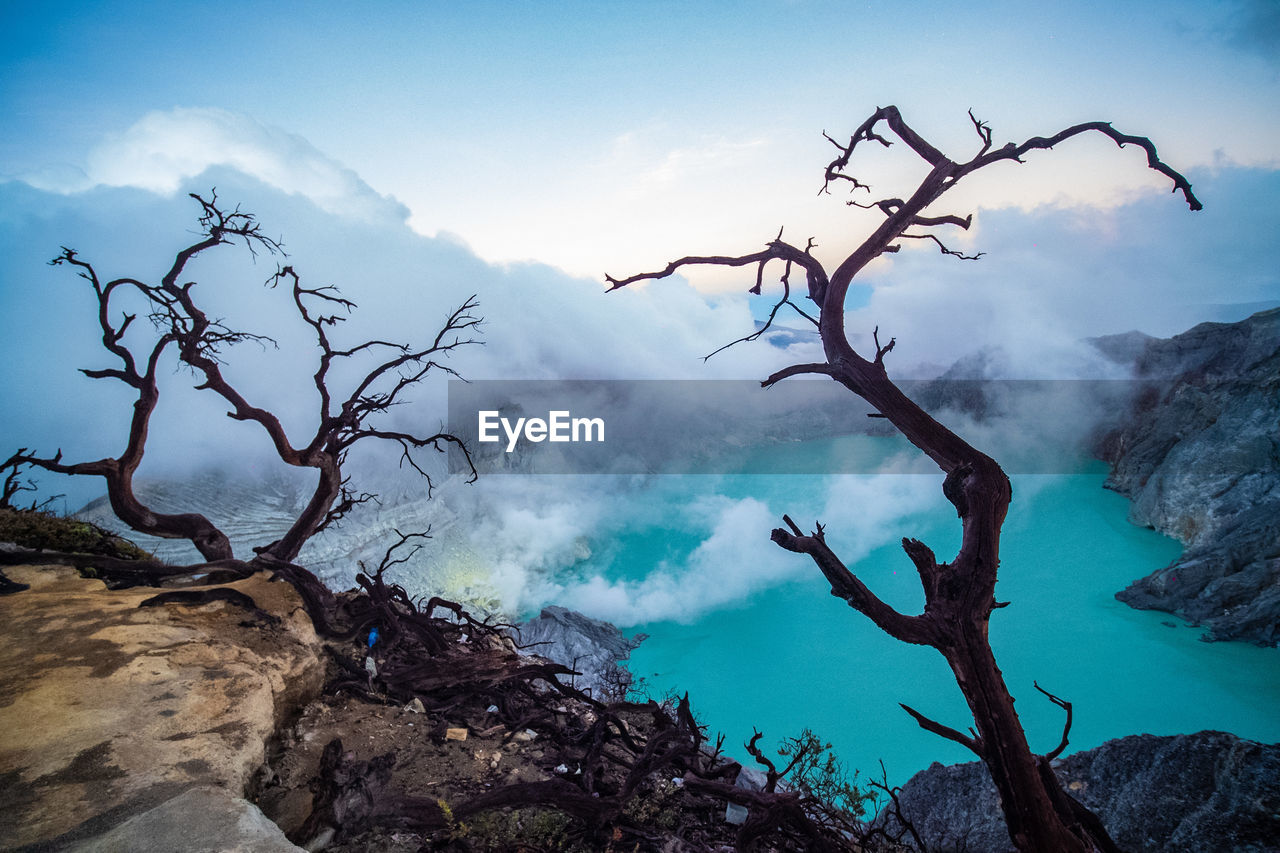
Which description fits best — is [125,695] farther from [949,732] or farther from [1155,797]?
[1155,797]

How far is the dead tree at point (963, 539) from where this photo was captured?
346cm

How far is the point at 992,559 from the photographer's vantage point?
3.84m

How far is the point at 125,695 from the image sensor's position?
3758 mm

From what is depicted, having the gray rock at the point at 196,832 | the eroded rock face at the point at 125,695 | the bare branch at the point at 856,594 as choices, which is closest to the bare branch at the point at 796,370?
the bare branch at the point at 856,594

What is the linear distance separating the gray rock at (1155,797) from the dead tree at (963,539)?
668 millimetres

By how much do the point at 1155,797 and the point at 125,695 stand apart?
768 centimetres

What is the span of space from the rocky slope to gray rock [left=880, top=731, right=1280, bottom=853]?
857 inches

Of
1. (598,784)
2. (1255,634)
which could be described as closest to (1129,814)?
(598,784)

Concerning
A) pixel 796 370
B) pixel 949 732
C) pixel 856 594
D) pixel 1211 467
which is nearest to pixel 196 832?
pixel 856 594

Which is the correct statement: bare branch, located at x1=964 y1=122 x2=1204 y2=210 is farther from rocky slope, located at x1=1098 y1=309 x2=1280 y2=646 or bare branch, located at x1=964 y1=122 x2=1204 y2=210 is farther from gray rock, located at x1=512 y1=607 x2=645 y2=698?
rocky slope, located at x1=1098 y1=309 x2=1280 y2=646

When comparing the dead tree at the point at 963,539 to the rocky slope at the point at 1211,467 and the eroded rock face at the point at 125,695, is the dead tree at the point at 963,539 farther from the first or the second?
the rocky slope at the point at 1211,467

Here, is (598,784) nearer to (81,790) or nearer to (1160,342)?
(81,790)

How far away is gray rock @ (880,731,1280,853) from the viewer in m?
3.74

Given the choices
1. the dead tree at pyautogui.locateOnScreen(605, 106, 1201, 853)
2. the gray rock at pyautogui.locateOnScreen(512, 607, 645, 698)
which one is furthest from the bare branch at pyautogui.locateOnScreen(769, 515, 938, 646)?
the gray rock at pyautogui.locateOnScreen(512, 607, 645, 698)
